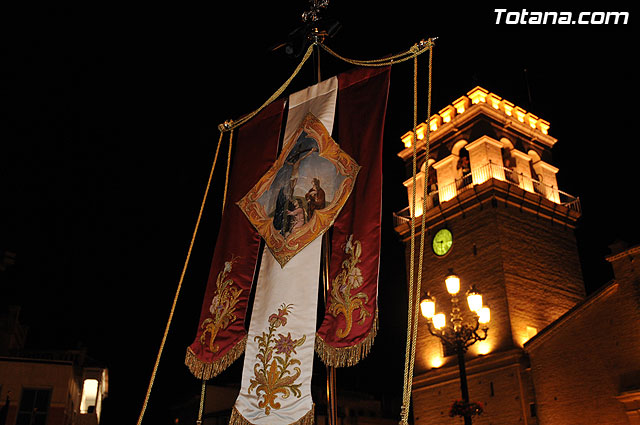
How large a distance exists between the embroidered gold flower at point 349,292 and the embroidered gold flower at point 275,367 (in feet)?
1.80

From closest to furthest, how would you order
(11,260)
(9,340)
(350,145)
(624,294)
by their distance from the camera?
(350,145), (11,260), (624,294), (9,340)

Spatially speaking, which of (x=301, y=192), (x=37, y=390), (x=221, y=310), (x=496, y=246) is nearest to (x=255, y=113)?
(x=301, y=192)

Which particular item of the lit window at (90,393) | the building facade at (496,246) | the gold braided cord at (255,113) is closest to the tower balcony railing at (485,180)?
the building facade at (496,246)

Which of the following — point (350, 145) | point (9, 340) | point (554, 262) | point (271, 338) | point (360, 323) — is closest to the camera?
point (360, 323)

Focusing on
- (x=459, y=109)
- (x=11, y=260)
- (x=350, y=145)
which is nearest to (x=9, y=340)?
(x=11, y=260)

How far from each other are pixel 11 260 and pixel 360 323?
12258 mm

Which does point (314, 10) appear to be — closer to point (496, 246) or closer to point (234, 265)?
point (234, 265)

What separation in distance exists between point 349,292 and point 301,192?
173 cm

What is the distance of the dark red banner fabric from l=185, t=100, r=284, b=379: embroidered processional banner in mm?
1277

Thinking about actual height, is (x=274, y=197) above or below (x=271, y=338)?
above

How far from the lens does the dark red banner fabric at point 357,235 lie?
5.95 m

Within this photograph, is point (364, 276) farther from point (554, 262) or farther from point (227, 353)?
point (554, 262)

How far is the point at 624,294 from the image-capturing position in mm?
17391

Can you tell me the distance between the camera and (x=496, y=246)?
67.4 ft
